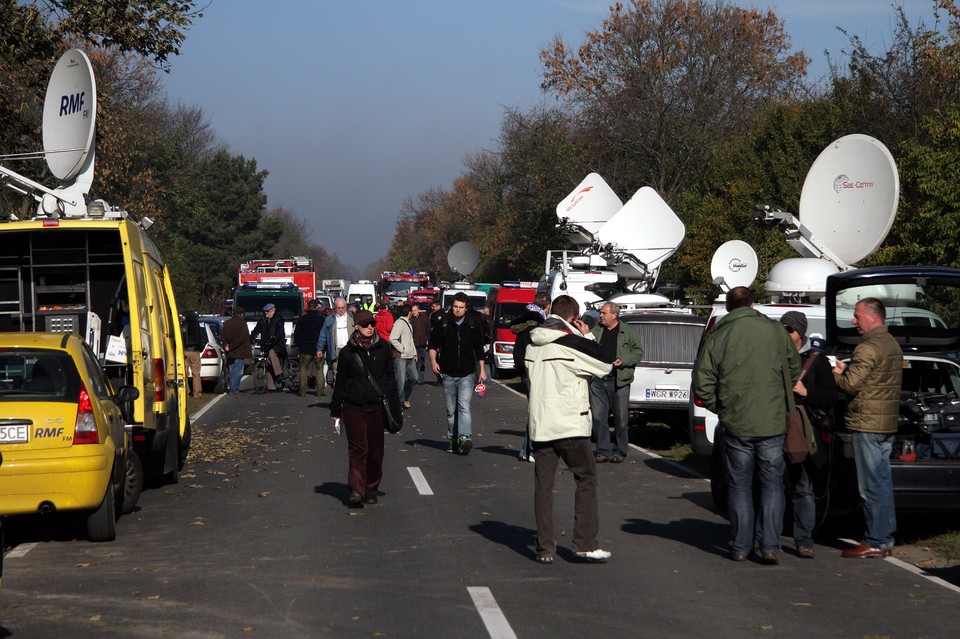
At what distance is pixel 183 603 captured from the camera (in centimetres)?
714

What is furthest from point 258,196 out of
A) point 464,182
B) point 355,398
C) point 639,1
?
point 355,398

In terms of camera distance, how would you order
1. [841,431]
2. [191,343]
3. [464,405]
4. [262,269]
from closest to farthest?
[841,431]
[464,405]
[191,343]
[262,269]

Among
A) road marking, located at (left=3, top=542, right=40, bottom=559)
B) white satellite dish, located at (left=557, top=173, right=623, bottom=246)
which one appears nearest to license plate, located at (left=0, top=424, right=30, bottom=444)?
road marking, located at (left=3, top=542, right=40, bottom=559)

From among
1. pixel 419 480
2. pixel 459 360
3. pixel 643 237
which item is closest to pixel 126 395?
pixel 419 480

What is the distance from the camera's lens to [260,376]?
27906 millimetres

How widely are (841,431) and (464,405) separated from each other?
6359 millimetres

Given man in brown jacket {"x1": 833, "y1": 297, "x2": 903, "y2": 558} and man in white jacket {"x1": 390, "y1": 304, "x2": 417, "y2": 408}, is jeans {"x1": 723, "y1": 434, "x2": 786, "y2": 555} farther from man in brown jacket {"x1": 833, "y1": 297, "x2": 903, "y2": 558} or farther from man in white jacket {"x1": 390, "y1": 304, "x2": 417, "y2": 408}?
man in white jacket {"x1": 390, "y1": 304, "x2": 417, "y2": 408}

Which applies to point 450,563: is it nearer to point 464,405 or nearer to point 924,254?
point 464,405

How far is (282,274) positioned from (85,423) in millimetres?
34005

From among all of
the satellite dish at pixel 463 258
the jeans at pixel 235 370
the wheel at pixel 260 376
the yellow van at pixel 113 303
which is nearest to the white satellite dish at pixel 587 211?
the wheel at pixel 260 376

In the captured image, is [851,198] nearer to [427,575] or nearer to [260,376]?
[427,575]

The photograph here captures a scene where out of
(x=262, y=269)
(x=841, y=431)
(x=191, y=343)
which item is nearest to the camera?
(x=841, y=431)

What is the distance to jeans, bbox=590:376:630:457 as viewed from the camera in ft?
46.4

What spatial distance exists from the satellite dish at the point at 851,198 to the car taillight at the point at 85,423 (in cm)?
1114
